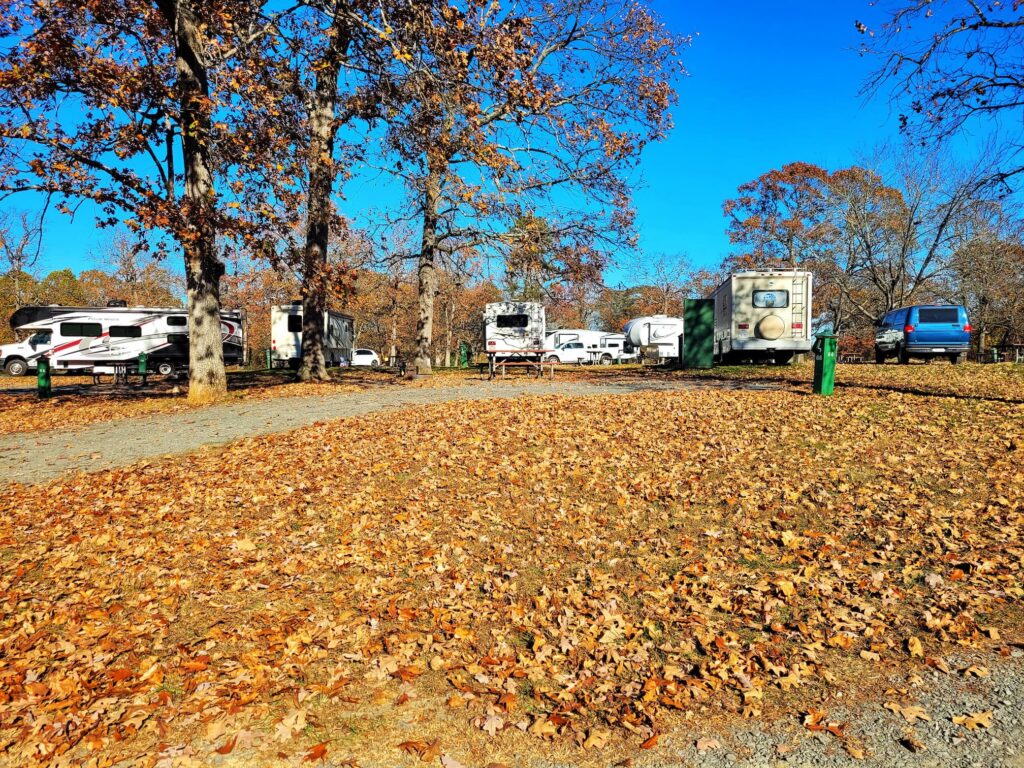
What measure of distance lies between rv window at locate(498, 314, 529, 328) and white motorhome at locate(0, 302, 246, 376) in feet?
45.4

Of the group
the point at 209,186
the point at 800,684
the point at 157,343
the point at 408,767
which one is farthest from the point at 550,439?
the point at 157,343

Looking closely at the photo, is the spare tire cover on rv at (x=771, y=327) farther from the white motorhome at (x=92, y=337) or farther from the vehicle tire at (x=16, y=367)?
the vehicle tire at (x=16, y=367)

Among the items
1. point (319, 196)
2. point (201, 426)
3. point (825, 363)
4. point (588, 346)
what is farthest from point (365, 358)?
point (825, 363)

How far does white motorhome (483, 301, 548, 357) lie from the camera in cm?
2405

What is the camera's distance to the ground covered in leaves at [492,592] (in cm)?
316

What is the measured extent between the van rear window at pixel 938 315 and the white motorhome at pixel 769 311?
11.7 ft

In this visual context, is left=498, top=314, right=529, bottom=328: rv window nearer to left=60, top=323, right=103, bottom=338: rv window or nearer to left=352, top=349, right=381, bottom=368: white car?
left=60, top=323, right=103, bottom=338: rv window

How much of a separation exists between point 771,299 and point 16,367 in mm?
29595

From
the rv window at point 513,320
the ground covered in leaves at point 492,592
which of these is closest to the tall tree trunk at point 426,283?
the rv window at point 513,320

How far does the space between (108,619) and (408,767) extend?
2.70 meters

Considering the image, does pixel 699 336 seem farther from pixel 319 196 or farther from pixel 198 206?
pixel 198 206

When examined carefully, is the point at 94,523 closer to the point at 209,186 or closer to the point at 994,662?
the point at 994,662

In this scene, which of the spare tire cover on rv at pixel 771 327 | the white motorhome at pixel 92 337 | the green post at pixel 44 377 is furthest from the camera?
the white motorhome at pixel 92 337

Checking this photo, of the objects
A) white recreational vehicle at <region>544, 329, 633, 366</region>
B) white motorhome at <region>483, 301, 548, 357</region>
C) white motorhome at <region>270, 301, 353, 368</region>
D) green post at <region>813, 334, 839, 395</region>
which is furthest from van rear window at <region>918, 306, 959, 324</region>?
white motorhome at <region>270, 301, 353, 368</region>
